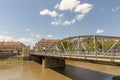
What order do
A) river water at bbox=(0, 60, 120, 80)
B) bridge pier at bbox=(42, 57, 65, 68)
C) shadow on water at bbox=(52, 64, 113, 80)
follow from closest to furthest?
1. shadow on water at bbox=(52, 64, 113, 80)
2. river water at bbox=(0, 60, 120, 80)
3. bridge pier at bbox=(42, 57, 65, 68)

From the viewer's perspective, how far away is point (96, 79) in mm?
30500

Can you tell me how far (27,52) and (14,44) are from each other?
66633mm

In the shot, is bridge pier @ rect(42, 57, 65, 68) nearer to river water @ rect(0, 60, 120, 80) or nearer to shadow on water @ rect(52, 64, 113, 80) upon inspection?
river water @ rect(0, 60, 120, 80)

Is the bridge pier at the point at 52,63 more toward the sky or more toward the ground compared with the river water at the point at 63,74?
more toward the sky

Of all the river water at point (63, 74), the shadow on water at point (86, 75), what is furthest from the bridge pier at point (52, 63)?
the shadow on water at point (86, 75)

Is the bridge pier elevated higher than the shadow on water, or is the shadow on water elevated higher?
the bridge pier

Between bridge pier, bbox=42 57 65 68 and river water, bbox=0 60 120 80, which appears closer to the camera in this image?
river water, bbox=0 60 120 80

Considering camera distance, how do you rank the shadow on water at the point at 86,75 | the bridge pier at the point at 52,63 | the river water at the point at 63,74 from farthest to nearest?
the bridge pier at the point at 52,63, the river water at the point at 63,74, the shadow on water at the point at 86,75

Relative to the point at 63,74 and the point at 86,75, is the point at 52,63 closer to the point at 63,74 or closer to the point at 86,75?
the point at 63,74

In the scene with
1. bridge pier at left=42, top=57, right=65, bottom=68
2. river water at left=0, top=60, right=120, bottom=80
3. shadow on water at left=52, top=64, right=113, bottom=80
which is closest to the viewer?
shadow on water at left=52, top=64, right=113, bottom=80

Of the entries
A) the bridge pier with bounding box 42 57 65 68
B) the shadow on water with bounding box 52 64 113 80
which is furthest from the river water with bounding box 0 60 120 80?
the bridge pier with bounding box 42 57 65 68

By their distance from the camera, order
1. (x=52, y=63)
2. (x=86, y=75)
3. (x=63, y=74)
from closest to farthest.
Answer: (x=86, y=75) < (x=63, y=74) < (x=52, y=63)

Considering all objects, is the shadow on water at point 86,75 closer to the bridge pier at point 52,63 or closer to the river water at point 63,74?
the river water at point 63,74

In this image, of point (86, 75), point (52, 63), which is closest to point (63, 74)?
point (86, 75)
